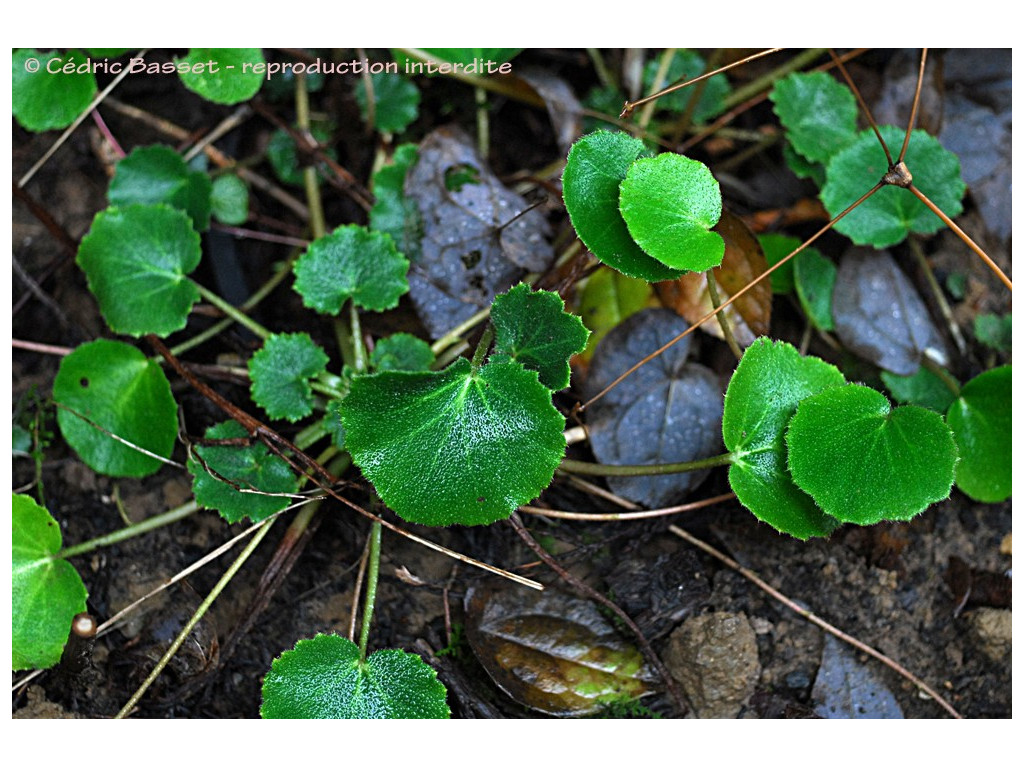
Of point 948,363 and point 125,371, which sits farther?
point 948,363

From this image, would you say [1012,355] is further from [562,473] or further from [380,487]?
[380,487]

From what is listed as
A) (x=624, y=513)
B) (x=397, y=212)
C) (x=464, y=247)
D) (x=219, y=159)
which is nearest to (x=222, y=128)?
(x=219, y=159)

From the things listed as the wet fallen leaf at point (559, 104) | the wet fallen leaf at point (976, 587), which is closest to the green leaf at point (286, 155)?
the wet fallen leaf at point (559, 104)

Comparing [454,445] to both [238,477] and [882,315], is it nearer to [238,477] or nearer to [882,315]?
[238,477]

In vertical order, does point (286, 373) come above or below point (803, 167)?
below

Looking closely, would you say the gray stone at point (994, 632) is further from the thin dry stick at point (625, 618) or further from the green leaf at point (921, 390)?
the thin dry stick at point (625, 618)
